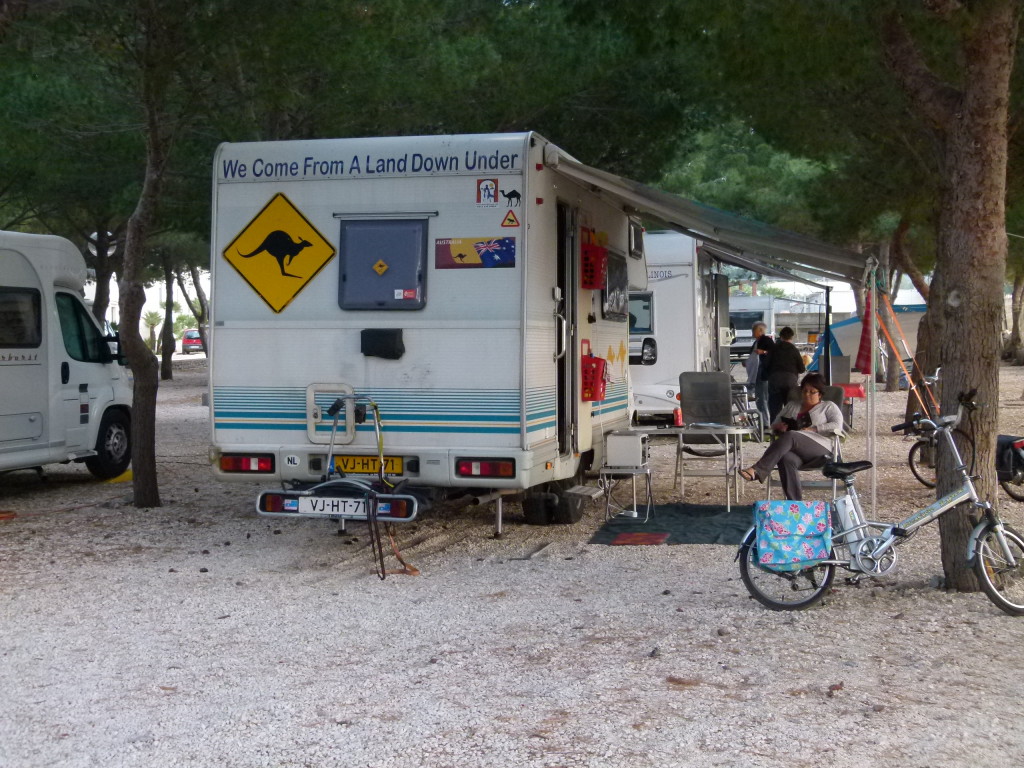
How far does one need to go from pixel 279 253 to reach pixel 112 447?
5386mm

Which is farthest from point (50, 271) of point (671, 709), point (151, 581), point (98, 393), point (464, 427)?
point (671, 709)

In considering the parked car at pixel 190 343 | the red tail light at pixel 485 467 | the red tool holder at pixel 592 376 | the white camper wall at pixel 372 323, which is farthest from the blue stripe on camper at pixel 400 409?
the parked car at pixel 190 343

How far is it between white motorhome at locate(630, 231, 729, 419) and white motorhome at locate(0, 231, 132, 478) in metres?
6.66

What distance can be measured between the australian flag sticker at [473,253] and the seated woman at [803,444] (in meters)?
2.06

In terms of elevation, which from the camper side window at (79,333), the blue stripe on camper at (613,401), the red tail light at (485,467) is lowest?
the red tail light at (485,467)

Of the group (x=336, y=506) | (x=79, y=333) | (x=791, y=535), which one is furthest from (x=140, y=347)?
(x=791, y=535)

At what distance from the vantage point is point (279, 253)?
302 inches

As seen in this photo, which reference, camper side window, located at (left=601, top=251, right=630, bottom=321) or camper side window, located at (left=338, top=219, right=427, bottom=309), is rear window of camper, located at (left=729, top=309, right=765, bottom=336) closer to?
camper side window, located at (left=601, top=251, right=630, bottom=321)

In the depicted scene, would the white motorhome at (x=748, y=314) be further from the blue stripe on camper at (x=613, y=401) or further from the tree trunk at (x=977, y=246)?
the tree trunk at (x=977, y=246)

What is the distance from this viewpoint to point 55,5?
8.82 metres

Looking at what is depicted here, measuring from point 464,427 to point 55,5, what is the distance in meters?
4.52

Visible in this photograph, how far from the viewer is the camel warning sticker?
25.1 ft

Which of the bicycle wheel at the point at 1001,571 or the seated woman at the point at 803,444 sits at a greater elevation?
the seated woman at the point at 803,444

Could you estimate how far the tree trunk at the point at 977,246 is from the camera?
6.48m
